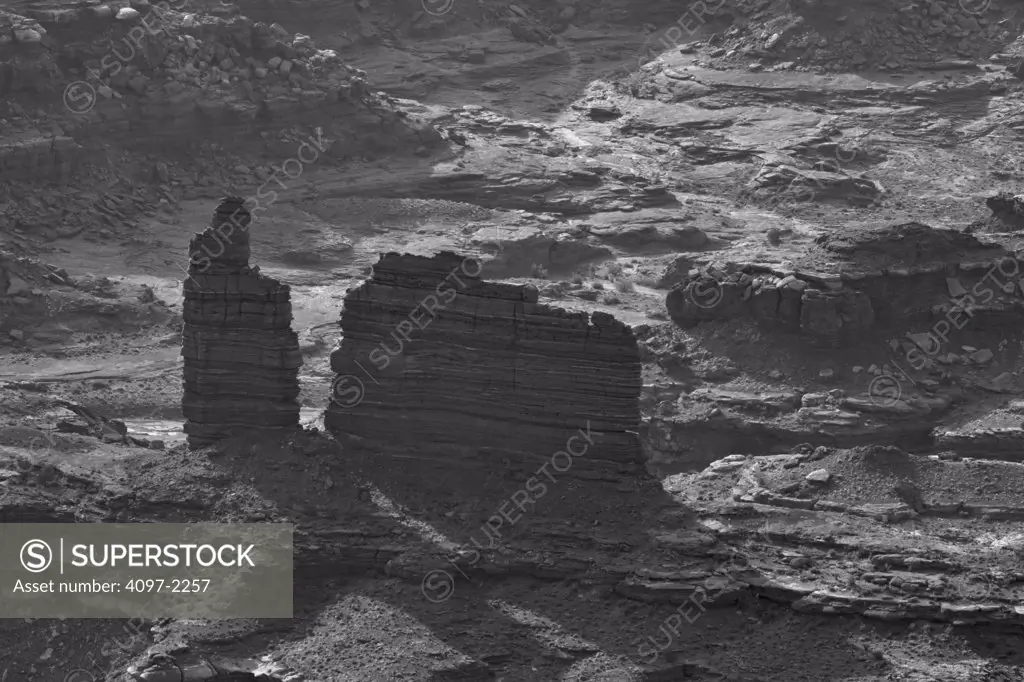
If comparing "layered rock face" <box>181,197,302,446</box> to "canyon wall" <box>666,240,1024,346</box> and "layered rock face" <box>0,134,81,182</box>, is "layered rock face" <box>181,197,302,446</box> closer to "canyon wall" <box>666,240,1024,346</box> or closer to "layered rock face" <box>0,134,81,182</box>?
"canyon wall" <box>666,240,1024,346</box>

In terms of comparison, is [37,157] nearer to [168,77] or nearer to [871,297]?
[168,77]

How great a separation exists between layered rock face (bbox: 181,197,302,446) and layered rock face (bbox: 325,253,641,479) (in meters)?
1.24

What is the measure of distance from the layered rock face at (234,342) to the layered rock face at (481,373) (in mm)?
1245

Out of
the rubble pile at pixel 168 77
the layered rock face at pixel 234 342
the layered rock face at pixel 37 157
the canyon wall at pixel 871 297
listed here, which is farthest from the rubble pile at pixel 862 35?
the layered rock face at pixel 234 342

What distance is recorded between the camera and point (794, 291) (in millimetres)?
54125

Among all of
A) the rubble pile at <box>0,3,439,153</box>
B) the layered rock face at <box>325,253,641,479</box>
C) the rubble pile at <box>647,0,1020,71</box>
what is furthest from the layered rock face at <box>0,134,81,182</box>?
the layered rock face at <box>325,253,641,479</box>

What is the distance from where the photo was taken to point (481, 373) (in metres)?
36.5

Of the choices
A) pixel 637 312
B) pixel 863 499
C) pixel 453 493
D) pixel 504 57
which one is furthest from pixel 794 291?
pixel 504 57

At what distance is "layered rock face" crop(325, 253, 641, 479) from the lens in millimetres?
36156

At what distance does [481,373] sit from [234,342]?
4.62m

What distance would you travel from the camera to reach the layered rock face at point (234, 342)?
37.2m

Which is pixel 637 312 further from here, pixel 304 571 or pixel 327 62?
pixel 304 571

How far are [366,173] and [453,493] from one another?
35.3 meters

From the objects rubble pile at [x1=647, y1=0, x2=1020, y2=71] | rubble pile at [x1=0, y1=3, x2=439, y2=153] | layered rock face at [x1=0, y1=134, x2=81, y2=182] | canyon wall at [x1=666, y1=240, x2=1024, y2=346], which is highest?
rubble pile at [x1=647, y1=0, x2=1020, y2=71]
